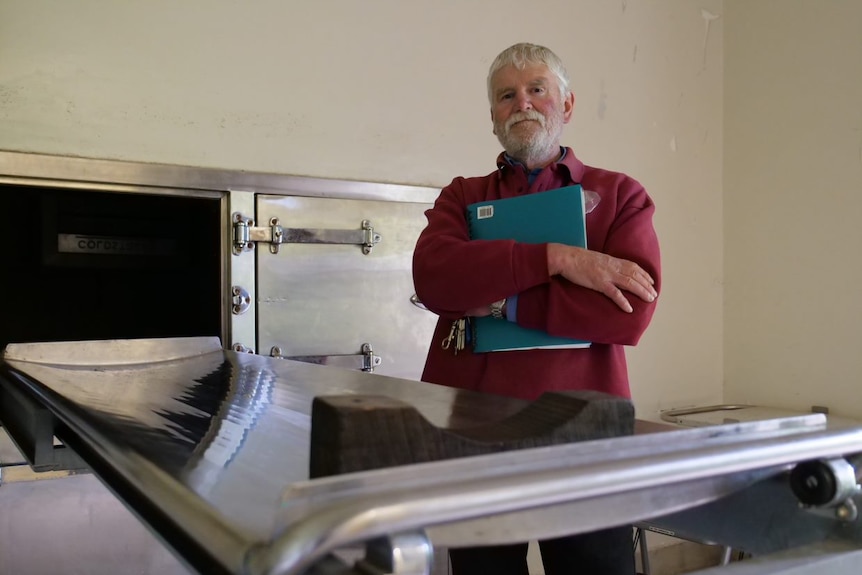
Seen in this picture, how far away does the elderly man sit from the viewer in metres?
1.13

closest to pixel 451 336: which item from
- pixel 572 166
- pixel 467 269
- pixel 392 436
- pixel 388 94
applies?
pixel 467 269

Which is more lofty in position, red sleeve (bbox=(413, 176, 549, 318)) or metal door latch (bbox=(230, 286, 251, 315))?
red sleeve (bbox=(413, 176, 549, 318))

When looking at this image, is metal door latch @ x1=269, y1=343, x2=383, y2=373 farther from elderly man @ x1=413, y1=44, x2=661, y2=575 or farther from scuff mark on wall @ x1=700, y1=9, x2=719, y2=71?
scuff mark on wall @ x1=700, y1=9, x2=719, y2=71

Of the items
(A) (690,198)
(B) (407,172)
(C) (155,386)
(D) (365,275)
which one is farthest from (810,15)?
(C) (155,386)

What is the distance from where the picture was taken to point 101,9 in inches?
73.2

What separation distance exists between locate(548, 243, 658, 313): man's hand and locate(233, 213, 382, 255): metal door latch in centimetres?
109

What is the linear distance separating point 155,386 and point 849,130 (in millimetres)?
2540

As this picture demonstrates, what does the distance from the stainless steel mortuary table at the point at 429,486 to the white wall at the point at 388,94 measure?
1262mm

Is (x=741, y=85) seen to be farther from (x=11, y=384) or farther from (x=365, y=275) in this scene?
(x=11, y=384)

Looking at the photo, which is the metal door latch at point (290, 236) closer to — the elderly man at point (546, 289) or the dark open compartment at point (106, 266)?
the dark open compartment at point (106, 266)

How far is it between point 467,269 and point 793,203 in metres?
2.05

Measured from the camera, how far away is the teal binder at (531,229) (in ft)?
3.96

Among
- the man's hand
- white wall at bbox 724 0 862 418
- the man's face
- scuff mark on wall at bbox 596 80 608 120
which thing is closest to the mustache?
the man's face

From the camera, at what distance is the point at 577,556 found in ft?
3.42
